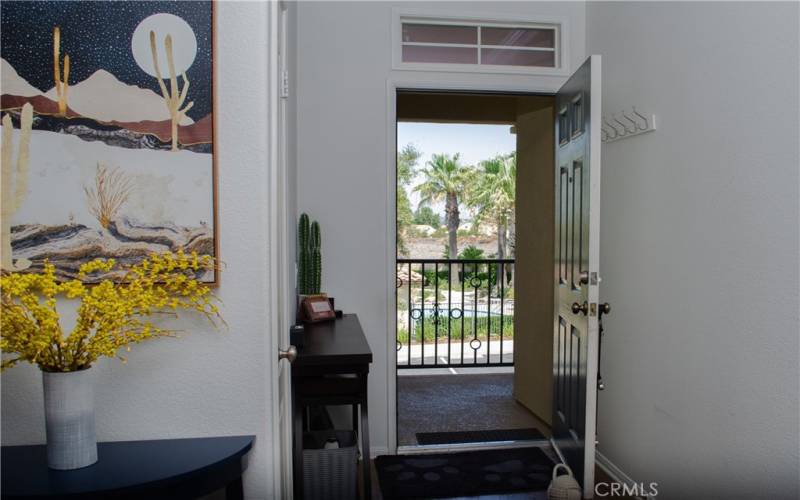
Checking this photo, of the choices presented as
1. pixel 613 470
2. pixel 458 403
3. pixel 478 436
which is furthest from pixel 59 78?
pixel 458 403

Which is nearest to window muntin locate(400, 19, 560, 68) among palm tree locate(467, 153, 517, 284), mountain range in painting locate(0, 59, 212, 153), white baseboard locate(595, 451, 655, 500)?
mountain range in painting locate(0, 59, 212, 153)

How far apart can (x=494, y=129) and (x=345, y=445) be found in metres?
10.8

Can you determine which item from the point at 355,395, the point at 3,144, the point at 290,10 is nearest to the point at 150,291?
the point at 3,144

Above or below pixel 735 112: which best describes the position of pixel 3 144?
below

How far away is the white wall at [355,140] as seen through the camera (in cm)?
329

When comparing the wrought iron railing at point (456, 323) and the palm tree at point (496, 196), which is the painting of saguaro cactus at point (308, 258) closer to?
the wrought iron railing at point (456, 323)

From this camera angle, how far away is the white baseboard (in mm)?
2877

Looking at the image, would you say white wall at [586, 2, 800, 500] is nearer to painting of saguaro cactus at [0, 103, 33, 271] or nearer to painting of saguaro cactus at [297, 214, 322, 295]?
painting of saguaro cactus at [297, 214, 322, 295]

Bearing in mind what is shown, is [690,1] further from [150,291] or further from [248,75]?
[150,291]

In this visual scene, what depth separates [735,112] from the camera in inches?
83.4

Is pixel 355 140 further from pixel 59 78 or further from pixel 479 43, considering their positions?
pixel 59 78

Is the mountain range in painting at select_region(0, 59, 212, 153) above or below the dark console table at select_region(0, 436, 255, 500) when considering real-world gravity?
above

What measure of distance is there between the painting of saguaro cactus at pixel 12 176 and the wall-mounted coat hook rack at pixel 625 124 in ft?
8.03

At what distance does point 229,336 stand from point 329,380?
90 cm
